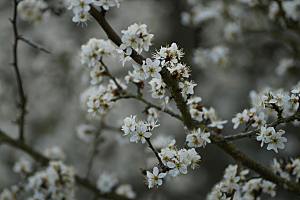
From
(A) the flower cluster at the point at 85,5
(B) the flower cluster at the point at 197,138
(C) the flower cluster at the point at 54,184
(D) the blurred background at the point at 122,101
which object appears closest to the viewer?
(A) the flower cluster at the point at 85,5

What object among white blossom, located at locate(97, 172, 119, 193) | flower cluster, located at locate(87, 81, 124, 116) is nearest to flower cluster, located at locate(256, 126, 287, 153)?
flower cluster, located at locate(87, 81, 124, 116)

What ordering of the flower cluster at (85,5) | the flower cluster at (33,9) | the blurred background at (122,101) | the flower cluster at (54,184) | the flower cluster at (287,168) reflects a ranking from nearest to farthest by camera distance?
the flower cluster at (85,5)
the flower cluster at (287,168)
the flower cluster at (54,184)
the flower cluster at (33,9)
the blurred background at (122,101)

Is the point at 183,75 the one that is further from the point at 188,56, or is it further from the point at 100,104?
the point at 188,56

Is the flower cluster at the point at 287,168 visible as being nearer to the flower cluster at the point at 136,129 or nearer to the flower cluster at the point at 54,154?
the flower cluster at the point at 136,129

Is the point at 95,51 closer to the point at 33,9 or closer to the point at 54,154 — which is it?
the point at 33,9

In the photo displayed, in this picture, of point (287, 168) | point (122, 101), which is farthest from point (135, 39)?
point (122, 101)

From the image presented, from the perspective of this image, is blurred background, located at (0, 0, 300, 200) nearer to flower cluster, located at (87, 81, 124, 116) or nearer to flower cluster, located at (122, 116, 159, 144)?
flower cluster, located at (87, 81, 124, 116)

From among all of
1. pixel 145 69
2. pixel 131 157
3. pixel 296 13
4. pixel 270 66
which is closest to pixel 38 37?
pixel 131 157

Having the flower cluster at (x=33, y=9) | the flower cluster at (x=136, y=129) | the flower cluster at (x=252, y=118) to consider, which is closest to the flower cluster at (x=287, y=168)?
the flower cluster at (x=252, y=118)
